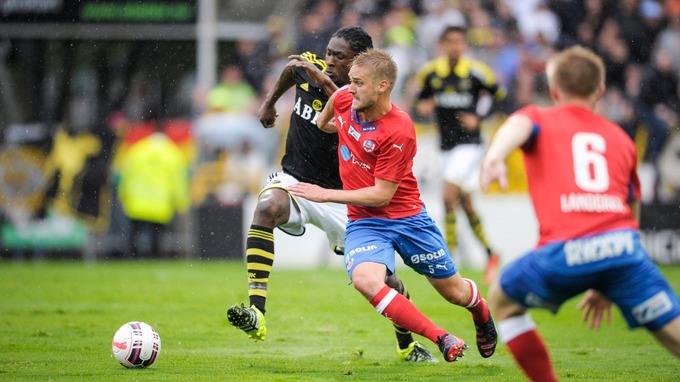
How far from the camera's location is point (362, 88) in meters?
6.59

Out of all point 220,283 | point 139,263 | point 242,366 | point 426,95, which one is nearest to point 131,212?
point 139,263

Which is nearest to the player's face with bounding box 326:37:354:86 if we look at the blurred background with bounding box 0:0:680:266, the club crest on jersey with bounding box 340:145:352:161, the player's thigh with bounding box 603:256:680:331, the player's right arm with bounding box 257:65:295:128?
the player's right arm with bounding box 257:65:295:128

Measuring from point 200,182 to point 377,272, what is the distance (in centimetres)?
1170

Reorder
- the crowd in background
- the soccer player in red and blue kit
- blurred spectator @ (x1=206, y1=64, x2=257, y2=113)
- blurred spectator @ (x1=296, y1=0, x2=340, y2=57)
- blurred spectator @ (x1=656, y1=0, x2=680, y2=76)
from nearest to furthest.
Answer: the soccer player in red and blue kit
the crowd in background
blurred spectator @ (x1=296, y1=0, x2=340, y2=57)
blurred spectator @ (x1=656, y1=0, x2=680, y2=76)
blurred spectator @ (x1=206, y1=64, x2=257, y2=113)

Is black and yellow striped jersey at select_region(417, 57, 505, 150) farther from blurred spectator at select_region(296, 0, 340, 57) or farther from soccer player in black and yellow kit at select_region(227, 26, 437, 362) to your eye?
soccer player in black and yellow kit at select_region(227, 26, 437, 362)

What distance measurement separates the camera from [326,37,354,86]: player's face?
7.60m

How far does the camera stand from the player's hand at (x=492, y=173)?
452 cm

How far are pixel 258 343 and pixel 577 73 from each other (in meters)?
4.31

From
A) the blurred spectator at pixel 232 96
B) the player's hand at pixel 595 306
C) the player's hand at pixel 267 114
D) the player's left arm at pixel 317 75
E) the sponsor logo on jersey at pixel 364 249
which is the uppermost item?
the blurred spectator at pixel 232 96

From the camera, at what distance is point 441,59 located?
44.0ft

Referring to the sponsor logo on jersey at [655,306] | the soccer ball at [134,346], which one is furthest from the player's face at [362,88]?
the sponsor logo on jersey at [655,306]

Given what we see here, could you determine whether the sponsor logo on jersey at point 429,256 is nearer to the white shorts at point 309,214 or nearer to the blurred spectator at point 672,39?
the white shorts at point 309,214

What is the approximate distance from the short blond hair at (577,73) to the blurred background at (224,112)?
11.5 m

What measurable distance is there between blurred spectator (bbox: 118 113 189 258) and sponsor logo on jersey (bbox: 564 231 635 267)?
13.7 m
